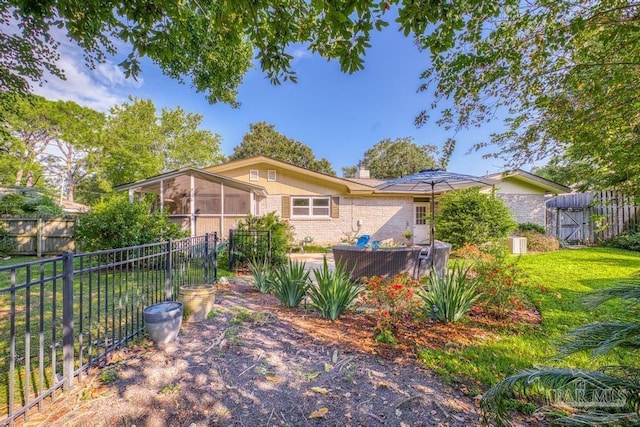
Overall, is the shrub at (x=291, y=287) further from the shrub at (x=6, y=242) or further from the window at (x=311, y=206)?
the shrub at (x=6, y=242)

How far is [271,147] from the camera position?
32.3 m

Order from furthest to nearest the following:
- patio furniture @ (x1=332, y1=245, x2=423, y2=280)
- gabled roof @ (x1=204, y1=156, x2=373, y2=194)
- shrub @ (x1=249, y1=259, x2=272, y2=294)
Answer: gabled roof @ (x1=204, y1=156, x2=373, y2=194) < patio furniture @ (x1=332, y1=245, x2=423, y2=280) < shrub @ (x1=249, y1=259, x2=272, y2=294)

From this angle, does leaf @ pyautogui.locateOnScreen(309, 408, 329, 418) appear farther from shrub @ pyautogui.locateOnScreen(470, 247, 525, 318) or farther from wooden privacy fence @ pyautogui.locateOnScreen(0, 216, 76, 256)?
wooden privacy fence @ pyautogui.locateOnScreen(0, 216, 76, 256)

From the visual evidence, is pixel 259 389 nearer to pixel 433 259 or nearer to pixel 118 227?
pixel 433 259

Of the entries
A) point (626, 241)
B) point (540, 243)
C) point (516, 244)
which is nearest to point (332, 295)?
point (516, 244)

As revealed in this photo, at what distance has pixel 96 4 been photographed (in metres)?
3.01

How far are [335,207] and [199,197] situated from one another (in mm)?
6288

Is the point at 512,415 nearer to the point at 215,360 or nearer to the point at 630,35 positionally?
the point at 215,360

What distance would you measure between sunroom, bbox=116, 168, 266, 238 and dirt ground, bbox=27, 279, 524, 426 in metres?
8.11

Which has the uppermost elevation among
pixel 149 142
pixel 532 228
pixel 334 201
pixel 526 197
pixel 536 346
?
pixel 149 142

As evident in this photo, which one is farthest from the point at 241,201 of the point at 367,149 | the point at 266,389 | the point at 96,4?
the point at 367,149

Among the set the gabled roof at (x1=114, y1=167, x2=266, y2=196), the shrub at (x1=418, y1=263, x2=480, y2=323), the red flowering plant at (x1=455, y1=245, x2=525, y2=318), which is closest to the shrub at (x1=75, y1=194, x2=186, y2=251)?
the gabled roof at (x1=114, y1=167, x2=266, y2=196)

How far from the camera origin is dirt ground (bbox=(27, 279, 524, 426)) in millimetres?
2121

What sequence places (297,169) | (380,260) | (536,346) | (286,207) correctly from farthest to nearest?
(286,207) < (297,169) < (380,260) < (536,346)
